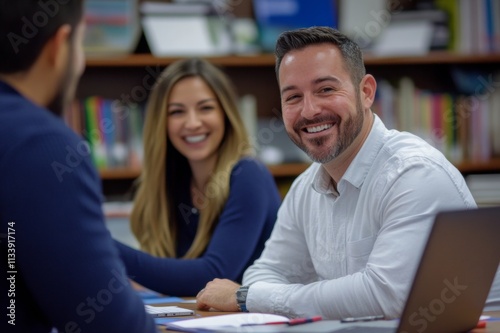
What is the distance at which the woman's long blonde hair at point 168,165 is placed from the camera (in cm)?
267

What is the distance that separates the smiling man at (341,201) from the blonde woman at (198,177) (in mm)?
339

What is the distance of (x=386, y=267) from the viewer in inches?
64.5

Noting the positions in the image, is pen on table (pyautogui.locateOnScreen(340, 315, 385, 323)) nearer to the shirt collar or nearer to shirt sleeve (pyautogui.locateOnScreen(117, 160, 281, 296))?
the shirt collar

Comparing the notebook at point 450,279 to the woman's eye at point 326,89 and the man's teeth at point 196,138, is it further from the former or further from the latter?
the man's teeth at point 196,138

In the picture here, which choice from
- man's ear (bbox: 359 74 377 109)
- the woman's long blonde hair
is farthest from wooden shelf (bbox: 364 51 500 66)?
man's ear (bbox: 359 74 377 109)

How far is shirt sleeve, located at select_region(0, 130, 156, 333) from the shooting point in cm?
108

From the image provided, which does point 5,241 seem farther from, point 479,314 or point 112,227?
point 112,227

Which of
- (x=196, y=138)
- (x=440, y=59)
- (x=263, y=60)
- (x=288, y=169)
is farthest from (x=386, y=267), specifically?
(x=440, y=59)

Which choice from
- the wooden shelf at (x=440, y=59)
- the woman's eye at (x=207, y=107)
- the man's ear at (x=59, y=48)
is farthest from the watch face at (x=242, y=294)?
the wooden shelf at (x=440, y=59)

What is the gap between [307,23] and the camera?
3.57 meters

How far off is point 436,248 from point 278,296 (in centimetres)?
59

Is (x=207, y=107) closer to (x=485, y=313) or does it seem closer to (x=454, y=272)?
(x=485, y=313)

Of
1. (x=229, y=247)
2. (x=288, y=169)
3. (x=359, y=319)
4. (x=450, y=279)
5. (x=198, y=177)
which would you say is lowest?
(x=288, y=169)

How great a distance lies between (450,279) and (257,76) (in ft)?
8.38
